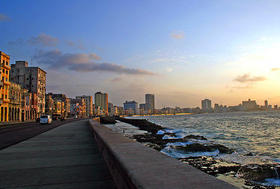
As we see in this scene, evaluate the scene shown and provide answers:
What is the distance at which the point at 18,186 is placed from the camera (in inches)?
177

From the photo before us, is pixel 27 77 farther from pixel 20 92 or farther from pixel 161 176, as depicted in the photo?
pixel 161 176

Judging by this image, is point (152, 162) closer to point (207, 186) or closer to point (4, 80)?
point (207, 186)

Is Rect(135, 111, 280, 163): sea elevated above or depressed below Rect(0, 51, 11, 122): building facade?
below

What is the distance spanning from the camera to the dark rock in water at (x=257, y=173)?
962 centimetres

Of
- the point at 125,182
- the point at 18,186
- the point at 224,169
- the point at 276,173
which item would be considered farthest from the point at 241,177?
the point at 18,186

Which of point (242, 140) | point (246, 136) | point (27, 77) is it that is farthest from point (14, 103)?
point (242, 140)

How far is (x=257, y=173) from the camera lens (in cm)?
1040

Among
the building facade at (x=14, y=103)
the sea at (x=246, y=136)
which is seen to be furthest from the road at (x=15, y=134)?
the building facade at (x=14, y=103)

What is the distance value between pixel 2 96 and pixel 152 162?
6665 centimetres

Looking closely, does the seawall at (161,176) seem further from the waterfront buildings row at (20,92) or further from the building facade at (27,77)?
the building facade at (27,77)

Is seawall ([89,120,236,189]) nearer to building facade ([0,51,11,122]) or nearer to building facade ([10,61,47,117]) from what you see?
building facade ([0,51,11,122])

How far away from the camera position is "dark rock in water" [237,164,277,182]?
962cm

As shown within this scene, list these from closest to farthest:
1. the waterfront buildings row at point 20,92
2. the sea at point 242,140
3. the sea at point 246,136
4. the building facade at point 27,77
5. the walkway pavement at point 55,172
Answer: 1. the walkway pavement at point 55,172
2. the sea at point 242,140
3. the sea at point 246,136
4. the waterfront buildings row at point 20,92
5. the building facade at point 27,77

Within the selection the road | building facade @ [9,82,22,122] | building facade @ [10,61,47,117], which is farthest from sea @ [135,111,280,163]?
building facade @ [10,61,47,117]
